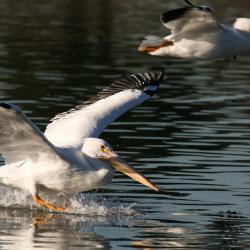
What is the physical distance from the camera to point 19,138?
37.8 ft

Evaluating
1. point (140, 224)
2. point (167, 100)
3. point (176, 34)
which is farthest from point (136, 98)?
point (167, 100)

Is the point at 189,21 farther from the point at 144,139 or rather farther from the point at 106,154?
the point at 106,154

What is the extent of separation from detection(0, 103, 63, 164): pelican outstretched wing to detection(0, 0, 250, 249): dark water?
56 centimetres

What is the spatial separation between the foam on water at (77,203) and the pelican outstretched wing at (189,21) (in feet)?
12.6

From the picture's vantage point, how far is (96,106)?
12.8m

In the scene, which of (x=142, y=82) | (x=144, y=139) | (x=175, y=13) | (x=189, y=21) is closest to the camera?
(x=142, y=82)

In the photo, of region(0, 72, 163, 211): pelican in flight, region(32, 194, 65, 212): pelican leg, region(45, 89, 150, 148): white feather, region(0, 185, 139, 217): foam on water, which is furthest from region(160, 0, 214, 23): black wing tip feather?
region(32, 194, 65, 212): pelican leg

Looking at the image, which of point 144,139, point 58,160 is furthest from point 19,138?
point 144,139

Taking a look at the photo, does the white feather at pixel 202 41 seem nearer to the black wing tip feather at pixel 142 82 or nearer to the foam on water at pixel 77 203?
the black wing tip feather at pixel 142 82

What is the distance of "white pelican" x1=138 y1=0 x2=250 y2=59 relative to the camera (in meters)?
16.8

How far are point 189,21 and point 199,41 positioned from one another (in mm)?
628

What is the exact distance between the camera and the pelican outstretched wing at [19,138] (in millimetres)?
10794

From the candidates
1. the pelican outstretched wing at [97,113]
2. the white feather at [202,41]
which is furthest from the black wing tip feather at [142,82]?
the white feather at [202,41]

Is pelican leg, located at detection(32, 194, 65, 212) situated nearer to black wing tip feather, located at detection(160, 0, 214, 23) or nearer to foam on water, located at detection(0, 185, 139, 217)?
foam on water, located at detection(0, 185, 139, 217)
